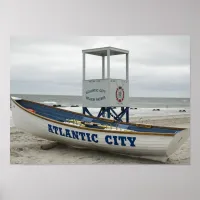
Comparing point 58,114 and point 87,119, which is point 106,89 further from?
point 58,114

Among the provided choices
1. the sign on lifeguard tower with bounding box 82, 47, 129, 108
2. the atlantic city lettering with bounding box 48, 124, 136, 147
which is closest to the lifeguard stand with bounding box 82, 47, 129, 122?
the sign on lifeguard tower with bounding box 82, 47, 129, 108

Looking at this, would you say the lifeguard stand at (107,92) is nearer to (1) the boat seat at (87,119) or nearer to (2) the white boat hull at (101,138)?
(1) the boat seat at (87,119)

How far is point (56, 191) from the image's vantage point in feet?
12.3

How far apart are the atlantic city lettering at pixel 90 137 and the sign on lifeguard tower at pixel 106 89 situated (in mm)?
288

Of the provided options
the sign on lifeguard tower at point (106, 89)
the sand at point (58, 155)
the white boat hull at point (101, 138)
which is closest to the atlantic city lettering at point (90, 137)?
the white boat hull at point (101, 138)

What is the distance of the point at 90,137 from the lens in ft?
12.5

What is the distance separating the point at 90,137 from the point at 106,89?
1.57 feet

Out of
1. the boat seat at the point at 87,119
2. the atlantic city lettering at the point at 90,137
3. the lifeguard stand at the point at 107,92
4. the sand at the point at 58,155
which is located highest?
the lifeguard stand at the point at 107,92

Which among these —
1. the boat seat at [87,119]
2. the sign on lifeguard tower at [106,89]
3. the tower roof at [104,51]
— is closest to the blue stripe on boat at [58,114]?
the boat seat at [87,119]

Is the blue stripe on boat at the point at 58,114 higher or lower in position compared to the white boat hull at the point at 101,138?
higher

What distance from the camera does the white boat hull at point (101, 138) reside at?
12.1 ft

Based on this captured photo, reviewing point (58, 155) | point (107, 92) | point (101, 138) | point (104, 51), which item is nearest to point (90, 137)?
point (101, 138)

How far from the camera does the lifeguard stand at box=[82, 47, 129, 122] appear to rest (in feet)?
12.3

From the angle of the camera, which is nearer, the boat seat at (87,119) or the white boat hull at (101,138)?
the white boat hull at (101,138)
